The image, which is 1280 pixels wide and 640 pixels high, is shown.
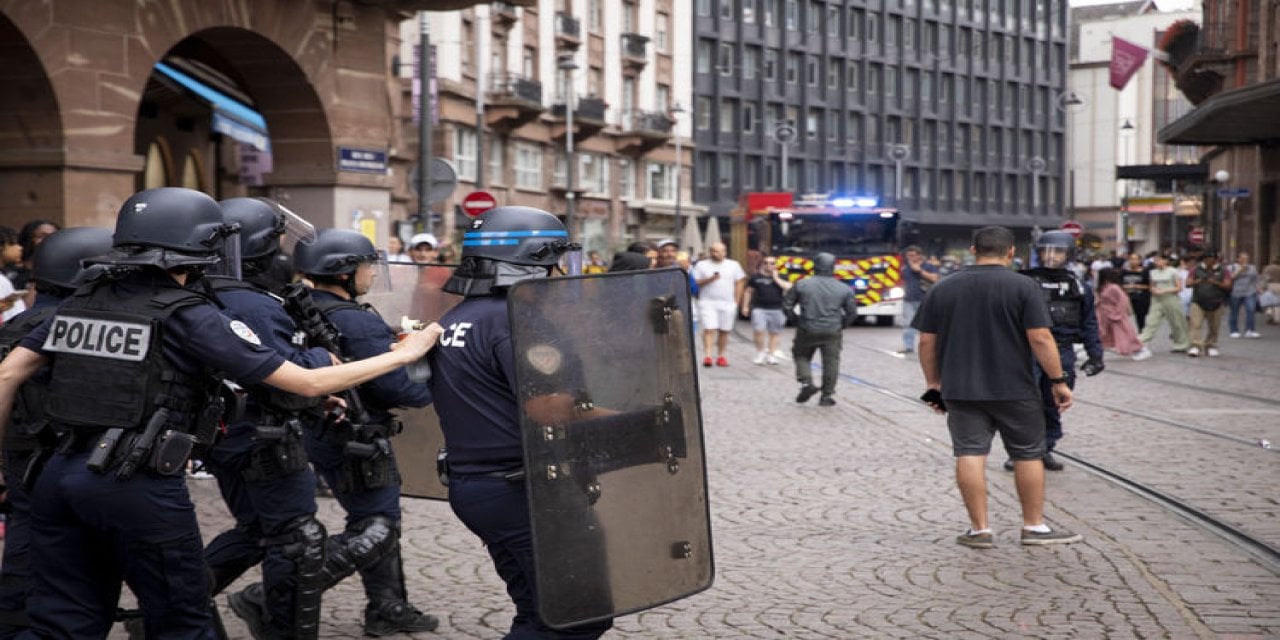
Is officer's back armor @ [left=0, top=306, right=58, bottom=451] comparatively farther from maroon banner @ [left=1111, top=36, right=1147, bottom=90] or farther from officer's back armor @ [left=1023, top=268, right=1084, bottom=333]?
maroon banner @ [left=1111, top=36, right=1147, bottom=90]

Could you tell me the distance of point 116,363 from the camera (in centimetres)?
459

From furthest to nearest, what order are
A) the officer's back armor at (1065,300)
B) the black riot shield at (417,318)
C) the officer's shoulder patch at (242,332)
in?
the officer's back armor at (1065,300)
the black riot shield at (417,318)
the officer's shoulder patch at (242,332)

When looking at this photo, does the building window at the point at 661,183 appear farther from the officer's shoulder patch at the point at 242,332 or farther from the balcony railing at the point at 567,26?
the officer's shoulder patch at the point at 242,332

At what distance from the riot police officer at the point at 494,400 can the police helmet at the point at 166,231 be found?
2.47 feet

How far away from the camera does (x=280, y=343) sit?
5527mm

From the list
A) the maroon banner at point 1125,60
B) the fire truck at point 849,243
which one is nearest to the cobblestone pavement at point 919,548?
the fire truck at point 849,243

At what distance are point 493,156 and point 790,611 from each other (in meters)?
45.7

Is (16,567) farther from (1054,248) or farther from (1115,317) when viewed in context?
(1115,317)

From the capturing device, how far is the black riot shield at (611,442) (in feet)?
14.1

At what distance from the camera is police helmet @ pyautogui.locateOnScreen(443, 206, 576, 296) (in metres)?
4.57

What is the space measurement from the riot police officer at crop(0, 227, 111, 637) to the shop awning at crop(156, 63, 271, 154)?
13.0 metres

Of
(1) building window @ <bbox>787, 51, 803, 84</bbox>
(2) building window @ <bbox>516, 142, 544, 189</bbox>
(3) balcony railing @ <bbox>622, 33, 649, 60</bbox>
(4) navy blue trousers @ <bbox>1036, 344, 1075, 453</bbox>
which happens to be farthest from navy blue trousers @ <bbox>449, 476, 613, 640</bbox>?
(1) building window @ <bbox>787, 51, 803, 84</bbox>

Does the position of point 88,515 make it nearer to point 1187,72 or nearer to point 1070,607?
point 1070,607

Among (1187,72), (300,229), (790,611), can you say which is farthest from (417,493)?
(1187,72)
